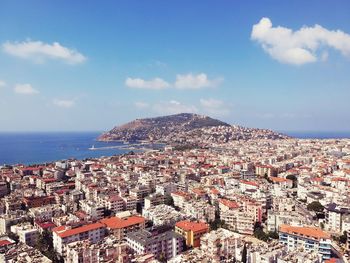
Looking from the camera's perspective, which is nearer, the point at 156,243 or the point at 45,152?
the point at 156,243

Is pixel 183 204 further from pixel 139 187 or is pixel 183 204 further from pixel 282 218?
pixel 282 218

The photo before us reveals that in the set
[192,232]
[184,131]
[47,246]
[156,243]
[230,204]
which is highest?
[184,131]

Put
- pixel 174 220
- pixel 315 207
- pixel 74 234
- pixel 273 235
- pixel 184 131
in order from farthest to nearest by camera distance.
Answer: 1. pixel 184 131
2. pixel 315 207
3. pixel 174 220
4. pixel 273 235
5. pixel 74 234

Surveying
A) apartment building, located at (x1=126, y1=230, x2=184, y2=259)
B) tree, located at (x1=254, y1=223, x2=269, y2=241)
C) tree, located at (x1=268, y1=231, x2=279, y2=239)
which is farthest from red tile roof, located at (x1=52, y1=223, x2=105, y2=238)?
tree, located at (x1=268, y1=231, x2=279, y2=239)

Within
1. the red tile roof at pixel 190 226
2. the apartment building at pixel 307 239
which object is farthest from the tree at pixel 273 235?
the red tile roof at pixel 190 226

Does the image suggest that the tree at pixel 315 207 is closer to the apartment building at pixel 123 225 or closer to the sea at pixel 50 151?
the apartment building at pixel 123 225

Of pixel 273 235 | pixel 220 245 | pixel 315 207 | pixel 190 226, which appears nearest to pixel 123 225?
pixel 190 226

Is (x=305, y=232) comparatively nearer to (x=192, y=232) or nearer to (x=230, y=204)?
(x=192, y=232)
